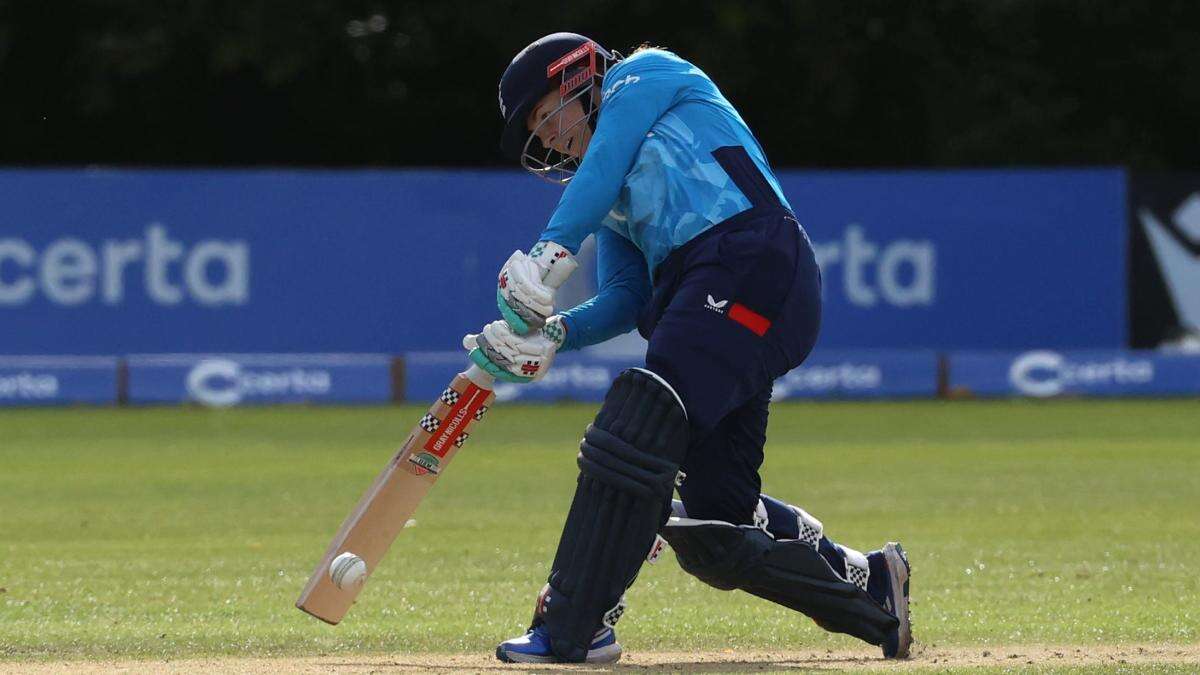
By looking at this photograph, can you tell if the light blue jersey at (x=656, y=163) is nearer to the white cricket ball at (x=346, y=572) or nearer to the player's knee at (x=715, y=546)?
the player's knee at (x=715, y=546)

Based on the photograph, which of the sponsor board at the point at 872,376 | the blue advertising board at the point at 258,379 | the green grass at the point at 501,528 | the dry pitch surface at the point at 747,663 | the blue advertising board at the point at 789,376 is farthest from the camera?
the sponsor board at the point at 872,376

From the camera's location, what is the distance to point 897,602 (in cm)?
603

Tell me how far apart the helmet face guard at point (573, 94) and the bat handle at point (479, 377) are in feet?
1.92

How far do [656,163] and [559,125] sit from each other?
408 mm

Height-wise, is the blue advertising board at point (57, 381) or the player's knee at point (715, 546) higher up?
the blue advertising board at point (57, 381)

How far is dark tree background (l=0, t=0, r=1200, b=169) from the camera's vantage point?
23.8 m

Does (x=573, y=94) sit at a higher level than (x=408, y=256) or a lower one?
lower

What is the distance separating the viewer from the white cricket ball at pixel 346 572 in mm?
5867

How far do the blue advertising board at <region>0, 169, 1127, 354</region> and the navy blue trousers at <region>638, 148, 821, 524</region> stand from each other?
42.0 ft

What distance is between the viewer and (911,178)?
2047 centimetres

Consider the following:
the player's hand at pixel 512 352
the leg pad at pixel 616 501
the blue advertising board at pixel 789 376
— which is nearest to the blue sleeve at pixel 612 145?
the player's hand at pixel 512 352

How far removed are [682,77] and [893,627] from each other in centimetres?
166

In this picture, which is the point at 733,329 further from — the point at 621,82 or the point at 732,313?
the point at 621,82

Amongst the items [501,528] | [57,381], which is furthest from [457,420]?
[57,381]
